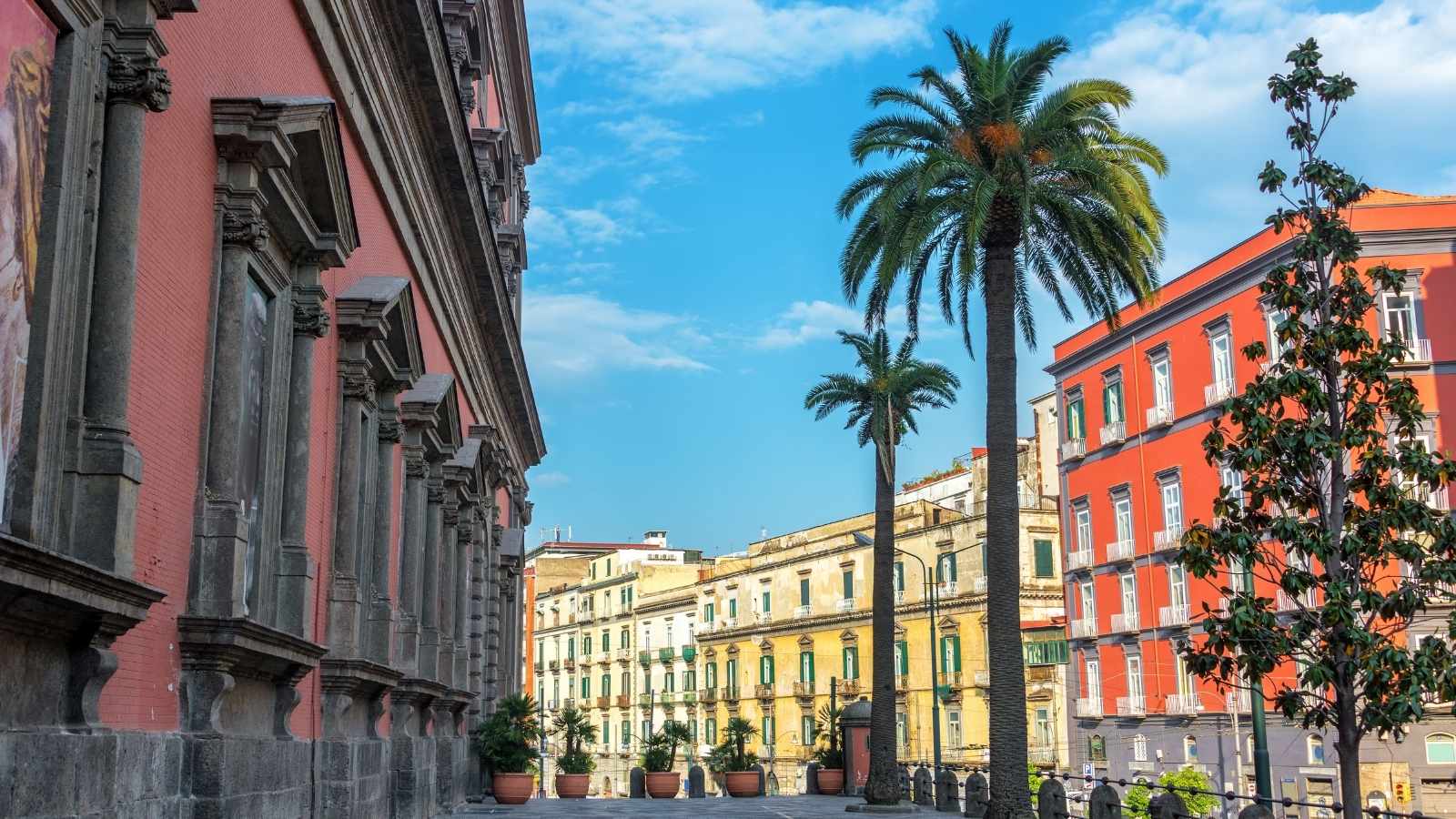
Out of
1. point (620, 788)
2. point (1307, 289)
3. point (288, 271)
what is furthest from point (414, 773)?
point (620, 788)

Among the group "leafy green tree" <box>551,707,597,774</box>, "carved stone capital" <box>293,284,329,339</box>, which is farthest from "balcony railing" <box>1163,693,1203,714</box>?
"carved stone capital" <box>293,284,329,339</box>

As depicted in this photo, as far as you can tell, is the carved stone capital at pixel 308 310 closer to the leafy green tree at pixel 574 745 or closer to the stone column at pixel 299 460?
the stone column at pixel 299 460

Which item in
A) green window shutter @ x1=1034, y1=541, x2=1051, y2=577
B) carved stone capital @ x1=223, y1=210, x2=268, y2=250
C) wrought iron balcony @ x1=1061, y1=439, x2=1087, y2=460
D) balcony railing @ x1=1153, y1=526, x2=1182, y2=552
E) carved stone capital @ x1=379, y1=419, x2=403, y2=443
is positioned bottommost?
carved stone capital @ x1=379, y1=419, x2=403, y2=443

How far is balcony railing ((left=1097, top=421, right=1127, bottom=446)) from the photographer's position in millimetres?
46844

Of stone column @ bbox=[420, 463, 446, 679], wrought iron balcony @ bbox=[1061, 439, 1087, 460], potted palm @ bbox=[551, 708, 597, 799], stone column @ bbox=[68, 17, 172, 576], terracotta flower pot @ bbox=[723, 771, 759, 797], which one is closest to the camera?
stone column @ bbox=[68, 17, 172, 576]

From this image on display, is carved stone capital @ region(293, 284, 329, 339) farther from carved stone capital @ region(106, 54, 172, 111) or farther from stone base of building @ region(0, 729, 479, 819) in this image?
carved stone capital @ region(106, 54, 172, 111)

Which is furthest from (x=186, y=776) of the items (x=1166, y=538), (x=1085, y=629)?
(x=1085, y=629)

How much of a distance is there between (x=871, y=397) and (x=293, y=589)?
85.3ft

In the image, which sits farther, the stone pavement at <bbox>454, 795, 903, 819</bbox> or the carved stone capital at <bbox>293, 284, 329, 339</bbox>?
the stone pavement at <bbox>454, 795, 903, 819</bbox>

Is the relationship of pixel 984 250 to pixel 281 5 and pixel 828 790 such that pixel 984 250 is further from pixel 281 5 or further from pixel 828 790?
pixel 828 790

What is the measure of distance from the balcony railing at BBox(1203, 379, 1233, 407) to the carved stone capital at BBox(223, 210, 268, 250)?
35.7 m

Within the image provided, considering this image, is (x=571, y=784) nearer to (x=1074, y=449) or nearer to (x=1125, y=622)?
(x=1125, y=622)

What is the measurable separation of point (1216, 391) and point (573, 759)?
20.8 metres

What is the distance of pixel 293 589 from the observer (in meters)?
11.2
